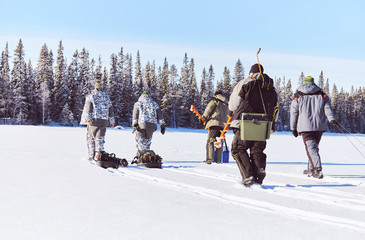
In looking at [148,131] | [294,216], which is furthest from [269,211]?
[148,131]

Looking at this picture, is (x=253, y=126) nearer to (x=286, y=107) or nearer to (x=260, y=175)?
(x=260, y=175)

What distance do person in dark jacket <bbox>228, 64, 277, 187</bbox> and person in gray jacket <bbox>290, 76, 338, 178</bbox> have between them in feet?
5.87

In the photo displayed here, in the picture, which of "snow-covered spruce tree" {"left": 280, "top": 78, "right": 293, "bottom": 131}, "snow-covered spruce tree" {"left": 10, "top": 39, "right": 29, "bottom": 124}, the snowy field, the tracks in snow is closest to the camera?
the snowy field

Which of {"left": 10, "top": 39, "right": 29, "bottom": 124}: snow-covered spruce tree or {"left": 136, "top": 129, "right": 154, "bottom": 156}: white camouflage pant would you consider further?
{"left": 10, "top": 39, "right": 29, "bottom": 124}: snow-covered spruce tree

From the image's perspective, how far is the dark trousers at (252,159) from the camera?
201 inches

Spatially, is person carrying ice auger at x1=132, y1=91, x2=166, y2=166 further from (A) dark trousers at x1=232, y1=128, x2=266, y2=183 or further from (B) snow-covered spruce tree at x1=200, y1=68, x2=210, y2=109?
(B) snow-covered spruce tree at x1=200, y1=68, x2=210, y2=109

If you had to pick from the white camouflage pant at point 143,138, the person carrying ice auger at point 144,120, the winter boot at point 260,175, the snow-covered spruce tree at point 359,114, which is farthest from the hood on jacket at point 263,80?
the snow-covered spruce tree at point 359,114

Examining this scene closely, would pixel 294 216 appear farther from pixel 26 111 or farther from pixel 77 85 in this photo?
pixel 77 85

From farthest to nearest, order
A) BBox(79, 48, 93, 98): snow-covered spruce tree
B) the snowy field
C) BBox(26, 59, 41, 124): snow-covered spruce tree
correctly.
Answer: BBox(79, 48, 93, 98): snow-covered spruce tree, BBox(26, 59, 41, 124): snow-covered spruce tree, the snowy field

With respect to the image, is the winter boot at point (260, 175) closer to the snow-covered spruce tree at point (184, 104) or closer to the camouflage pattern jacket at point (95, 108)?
the camouflage pattern jacket at point (95, 108)

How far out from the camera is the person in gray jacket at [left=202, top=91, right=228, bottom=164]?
909 cm

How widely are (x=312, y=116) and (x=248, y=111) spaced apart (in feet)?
7.17

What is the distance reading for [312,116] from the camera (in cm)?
664

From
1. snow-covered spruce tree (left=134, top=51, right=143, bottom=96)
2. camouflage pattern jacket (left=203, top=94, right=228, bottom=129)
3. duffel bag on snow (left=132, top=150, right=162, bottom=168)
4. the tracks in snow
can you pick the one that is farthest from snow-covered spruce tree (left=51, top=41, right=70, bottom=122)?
the tracks in snow
